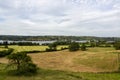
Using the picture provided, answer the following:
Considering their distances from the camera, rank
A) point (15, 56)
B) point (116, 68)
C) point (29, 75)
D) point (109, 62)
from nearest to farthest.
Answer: point (29, 75) → point (15, 56) → point (116, 68) → point (109, 62)

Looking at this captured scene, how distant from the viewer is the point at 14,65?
42875mm

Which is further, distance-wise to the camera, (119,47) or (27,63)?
(119,47)

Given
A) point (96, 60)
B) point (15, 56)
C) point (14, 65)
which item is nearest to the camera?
point (15, 56)

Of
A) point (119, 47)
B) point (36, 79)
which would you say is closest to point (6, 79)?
point (36, 79)

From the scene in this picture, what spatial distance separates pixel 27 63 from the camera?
1523 inches

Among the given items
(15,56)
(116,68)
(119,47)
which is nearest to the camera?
(15,56)

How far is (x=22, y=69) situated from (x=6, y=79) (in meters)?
5.82

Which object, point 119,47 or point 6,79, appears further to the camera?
point 119,47

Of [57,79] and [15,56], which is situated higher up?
[15,56]

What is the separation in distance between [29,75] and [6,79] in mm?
5621

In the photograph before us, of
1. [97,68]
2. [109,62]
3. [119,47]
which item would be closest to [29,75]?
[97,68]

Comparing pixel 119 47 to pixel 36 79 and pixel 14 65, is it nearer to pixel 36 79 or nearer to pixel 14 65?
pixel 14 65

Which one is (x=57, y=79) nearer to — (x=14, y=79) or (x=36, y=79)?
(x=36, y=79)

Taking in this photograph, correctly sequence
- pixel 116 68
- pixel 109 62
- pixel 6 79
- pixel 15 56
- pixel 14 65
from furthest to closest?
pixel 109 62
pixel 116 68
pixel 14 65
pixel 15 56
pixel 6 79
